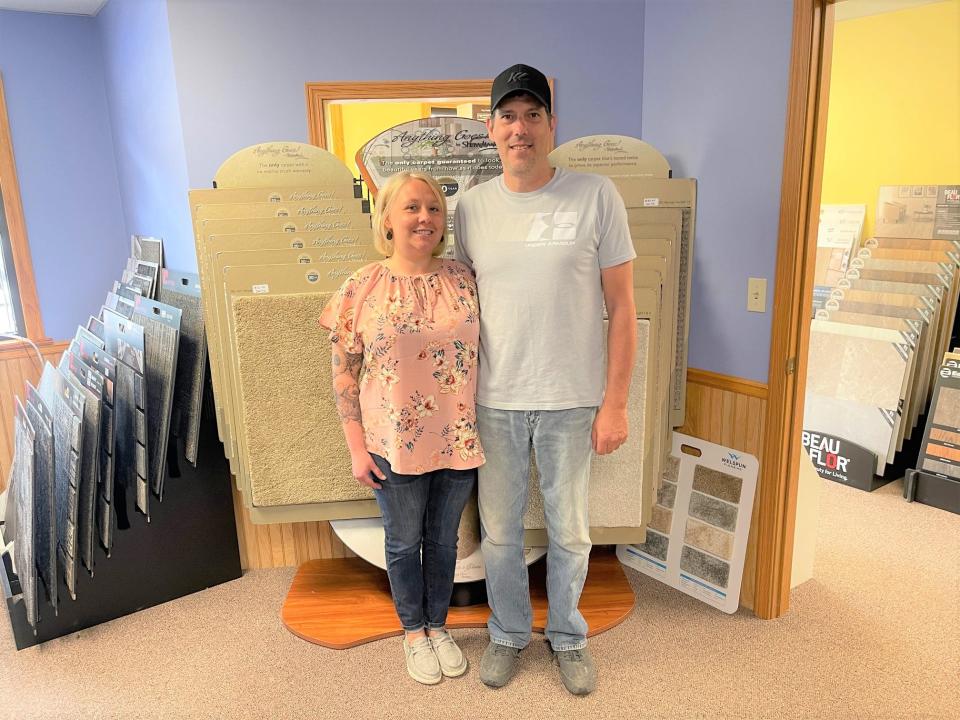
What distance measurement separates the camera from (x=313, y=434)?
6.40 feet

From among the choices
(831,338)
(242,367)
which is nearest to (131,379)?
(242,367)

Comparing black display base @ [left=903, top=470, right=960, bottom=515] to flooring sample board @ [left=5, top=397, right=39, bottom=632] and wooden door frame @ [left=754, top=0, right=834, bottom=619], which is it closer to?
wooden door frame @ [left=754, top=0, right=834, bottom=619]

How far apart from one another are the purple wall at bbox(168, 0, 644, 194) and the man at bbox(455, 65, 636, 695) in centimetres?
101

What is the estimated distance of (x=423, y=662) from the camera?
1873 mm

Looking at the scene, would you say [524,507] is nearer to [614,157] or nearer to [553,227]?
[553,227]

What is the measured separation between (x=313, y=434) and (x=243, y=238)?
0.58 meters

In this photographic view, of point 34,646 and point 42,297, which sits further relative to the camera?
point 42,297

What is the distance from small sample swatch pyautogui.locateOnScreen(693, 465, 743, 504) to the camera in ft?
7.06

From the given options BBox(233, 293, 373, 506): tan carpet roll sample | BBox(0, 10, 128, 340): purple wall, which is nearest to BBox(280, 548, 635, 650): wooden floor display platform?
BBox(233, 293, 373, 506): tan carpet roll sample

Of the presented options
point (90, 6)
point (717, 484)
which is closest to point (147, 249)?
point (90, 6)

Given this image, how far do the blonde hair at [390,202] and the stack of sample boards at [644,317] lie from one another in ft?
1.78

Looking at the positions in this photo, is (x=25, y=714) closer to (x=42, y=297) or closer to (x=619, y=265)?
(x=619, y=265)

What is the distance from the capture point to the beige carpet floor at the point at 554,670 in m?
1.76

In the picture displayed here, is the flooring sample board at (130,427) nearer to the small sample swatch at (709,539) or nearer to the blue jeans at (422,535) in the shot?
the blue jeans at (422,535)
